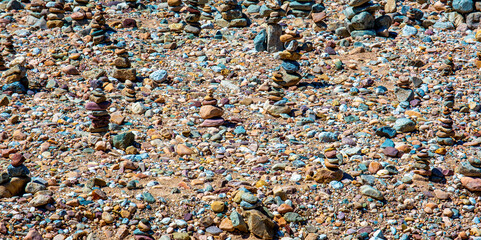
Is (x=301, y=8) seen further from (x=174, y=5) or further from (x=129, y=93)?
(x=129, y=93)

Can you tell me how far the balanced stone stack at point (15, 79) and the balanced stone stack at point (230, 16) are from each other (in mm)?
5326

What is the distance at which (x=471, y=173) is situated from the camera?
304 inches

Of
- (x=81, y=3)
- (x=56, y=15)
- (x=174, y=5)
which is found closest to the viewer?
(x=56, y=15)

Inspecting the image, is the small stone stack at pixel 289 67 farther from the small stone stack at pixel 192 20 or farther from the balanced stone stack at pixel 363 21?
the small stone stack at pixel 192 20

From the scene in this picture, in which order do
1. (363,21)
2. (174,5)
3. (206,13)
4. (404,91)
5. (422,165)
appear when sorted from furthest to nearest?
(174,5)
(206,13)
(363,21)
(404,91)
(422,165)

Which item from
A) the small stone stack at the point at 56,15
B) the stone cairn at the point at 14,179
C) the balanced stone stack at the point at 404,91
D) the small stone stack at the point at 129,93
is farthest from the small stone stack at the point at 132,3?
the stone cairn at the point at 14,179

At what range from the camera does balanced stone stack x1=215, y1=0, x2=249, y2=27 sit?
13.4 metres

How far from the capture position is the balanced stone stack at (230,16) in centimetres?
1341

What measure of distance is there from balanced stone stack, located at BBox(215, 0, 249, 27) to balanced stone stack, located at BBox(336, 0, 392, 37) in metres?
2.65

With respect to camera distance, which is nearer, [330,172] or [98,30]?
[330,172]

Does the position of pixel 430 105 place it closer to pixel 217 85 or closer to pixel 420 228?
pixel 420 228

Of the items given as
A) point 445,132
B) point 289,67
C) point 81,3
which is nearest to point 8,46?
point 81,3

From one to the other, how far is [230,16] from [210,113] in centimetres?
494

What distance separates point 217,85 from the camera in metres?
10.9
